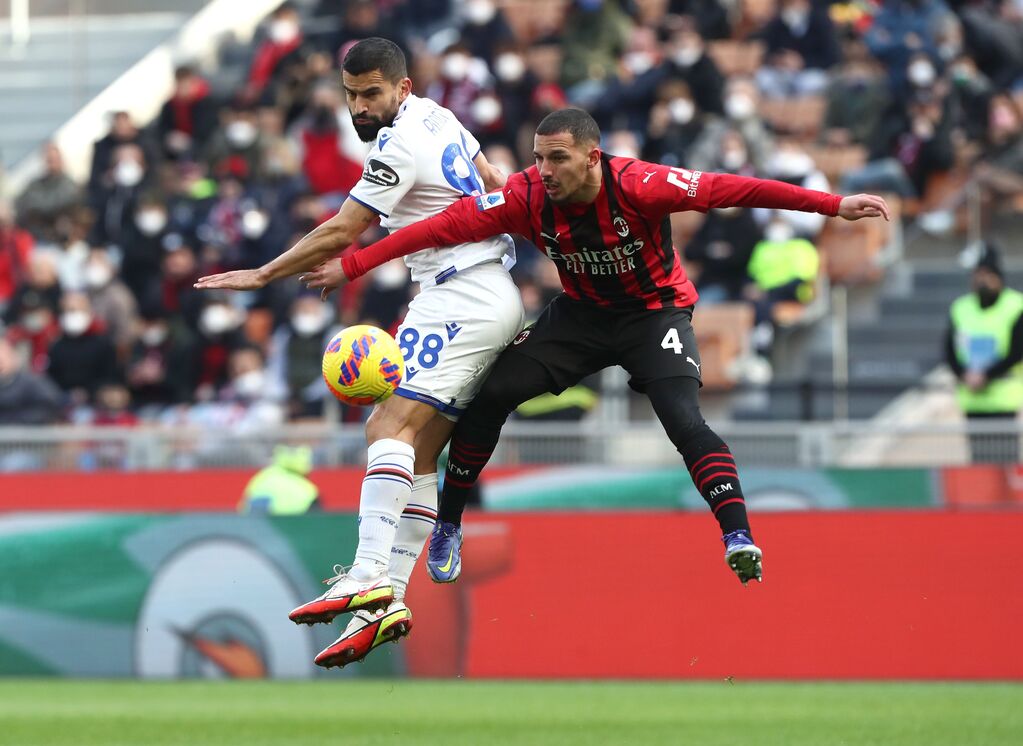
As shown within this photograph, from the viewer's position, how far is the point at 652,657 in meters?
13.2

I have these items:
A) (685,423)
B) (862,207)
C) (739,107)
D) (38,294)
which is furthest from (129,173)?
(862,207)

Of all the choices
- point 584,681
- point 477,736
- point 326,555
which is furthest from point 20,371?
point 477,736

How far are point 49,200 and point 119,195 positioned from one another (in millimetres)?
1032

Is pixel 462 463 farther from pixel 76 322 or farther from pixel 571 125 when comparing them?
pixel 76 322

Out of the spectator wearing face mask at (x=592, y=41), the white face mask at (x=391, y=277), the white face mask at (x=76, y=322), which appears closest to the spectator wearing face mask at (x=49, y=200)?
the white face mask at (x=76, y=322)

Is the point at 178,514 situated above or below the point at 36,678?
above

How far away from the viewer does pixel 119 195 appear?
69.8 feet

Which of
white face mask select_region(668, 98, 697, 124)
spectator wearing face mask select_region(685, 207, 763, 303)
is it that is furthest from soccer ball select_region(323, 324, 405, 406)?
white face mask select_region(668, 98, 697, 124)

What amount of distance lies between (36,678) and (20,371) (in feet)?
14.3

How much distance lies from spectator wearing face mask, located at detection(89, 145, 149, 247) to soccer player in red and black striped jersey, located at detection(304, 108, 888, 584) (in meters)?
12.2

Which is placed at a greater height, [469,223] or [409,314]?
[469,223]

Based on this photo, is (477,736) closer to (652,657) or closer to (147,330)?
(652,657)

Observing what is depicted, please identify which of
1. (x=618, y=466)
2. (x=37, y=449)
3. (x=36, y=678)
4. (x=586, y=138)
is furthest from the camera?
(x=37, y=449)

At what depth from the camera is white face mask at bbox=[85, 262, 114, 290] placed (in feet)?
65.2
